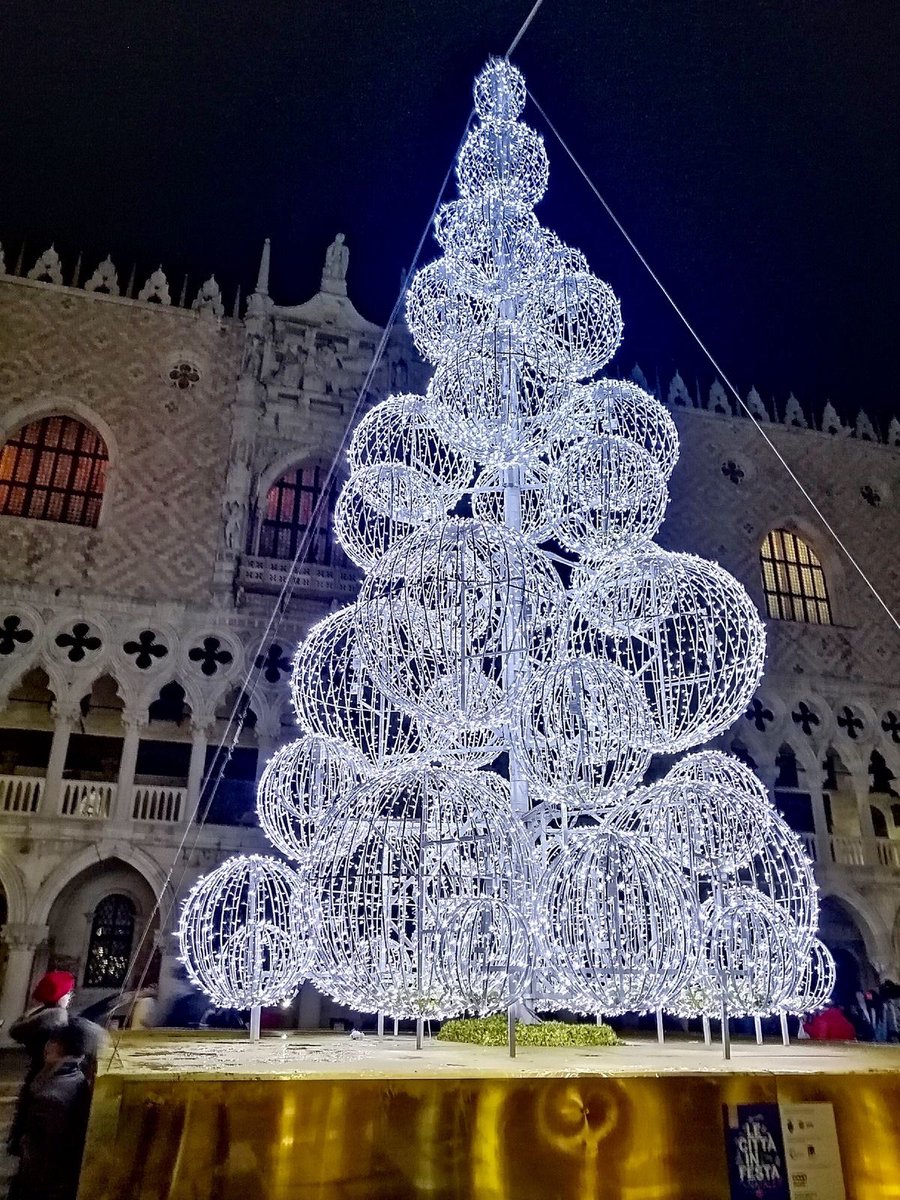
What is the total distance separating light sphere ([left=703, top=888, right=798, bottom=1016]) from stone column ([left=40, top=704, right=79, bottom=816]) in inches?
309

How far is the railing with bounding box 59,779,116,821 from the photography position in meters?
9.19

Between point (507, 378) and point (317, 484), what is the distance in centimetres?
770

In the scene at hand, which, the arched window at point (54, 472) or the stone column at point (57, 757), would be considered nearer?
the stone column at point (57, 757)


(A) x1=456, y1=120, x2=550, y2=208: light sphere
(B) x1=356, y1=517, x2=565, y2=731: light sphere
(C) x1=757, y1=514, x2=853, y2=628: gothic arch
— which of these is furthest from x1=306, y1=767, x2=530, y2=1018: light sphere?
(C) x1=757, y1=514, x2=853, y2=628: gothic arch

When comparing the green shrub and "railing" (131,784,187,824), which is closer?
the green shrub

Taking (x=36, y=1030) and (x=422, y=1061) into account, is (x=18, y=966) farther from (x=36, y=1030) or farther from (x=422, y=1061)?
(x=422, y=1061)

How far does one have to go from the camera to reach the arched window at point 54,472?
1035 centimetres

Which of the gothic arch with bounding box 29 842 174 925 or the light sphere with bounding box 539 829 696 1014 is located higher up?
the gothic arch with bounding box 29 842 174 925

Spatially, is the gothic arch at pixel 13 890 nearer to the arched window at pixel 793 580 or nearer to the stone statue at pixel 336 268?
the stone statue at pixel 336 268

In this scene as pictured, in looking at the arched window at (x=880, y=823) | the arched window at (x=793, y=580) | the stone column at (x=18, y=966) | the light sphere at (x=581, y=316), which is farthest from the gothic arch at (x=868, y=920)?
the stone column at (x=18, y=966)

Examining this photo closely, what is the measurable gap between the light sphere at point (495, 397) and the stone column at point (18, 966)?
7673mm

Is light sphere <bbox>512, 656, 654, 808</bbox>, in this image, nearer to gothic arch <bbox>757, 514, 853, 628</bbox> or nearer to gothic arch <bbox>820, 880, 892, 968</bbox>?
gothic arch <bbox>820, 880, 892, 968</bbox>

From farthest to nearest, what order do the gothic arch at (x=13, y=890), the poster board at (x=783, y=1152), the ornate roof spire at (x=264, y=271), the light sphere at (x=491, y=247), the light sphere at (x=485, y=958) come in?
1. the ornate roof spire at (x=264, y=271)
2. the gothic arch at (x=13, y=890)
3. the light sphere at (x=491, y=247)
4. the light sphere at (x=485, y=958)
5. the poster board at (x=783, y=1152)

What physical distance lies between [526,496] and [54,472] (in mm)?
8035
